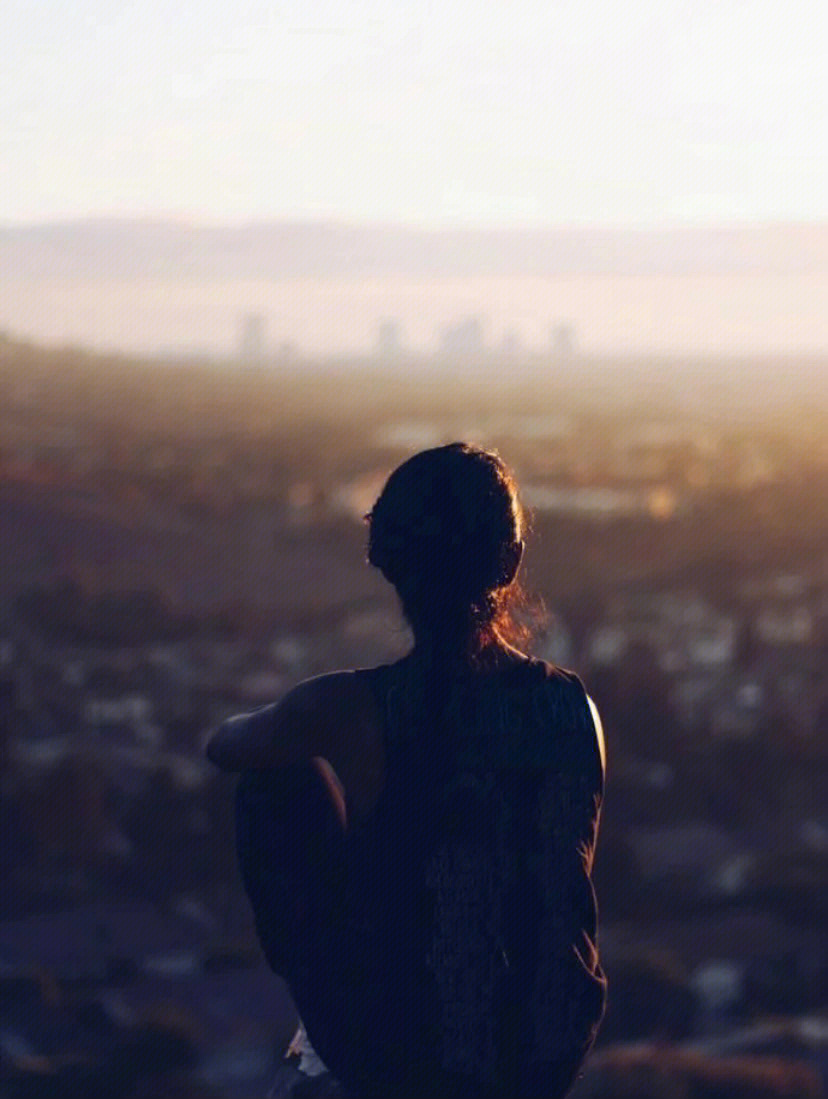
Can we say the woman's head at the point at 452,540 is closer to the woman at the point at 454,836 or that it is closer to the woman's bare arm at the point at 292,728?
the woman at the point at 454,836

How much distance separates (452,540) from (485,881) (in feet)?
1.61

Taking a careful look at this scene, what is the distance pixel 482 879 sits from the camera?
296cm

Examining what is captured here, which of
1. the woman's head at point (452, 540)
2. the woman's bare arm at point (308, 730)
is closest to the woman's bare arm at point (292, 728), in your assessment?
the woman's bare arm at point (308, 730)

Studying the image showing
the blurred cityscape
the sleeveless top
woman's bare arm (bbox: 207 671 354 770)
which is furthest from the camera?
the blurred cityscape

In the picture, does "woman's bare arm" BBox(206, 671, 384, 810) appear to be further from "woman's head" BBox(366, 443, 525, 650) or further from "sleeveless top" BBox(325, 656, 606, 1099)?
"woman's head" BBox(366, 443, 525, 650)

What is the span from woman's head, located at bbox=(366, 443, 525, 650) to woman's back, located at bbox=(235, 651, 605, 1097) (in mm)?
73

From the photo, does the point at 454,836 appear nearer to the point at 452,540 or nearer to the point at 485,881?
the point at 485,881

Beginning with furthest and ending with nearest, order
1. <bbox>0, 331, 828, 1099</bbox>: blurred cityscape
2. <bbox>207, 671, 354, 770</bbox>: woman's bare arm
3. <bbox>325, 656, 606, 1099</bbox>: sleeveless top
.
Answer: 1. <bbox>0, 331, 828, 1099</bbox>: blurred cityscape
2. <bbox>325, 656, 606, 1099</bbox>: sleeveless top
3. <bbox>207, 671, 354, 770</bbox>: woman's bare arm

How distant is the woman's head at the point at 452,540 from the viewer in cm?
285

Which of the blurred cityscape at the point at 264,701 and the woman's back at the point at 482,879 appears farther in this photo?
the blurred cityscape at the point at 264,701

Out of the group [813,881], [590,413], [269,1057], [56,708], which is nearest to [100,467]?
[56,708]

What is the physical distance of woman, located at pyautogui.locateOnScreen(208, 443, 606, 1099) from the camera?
291cm

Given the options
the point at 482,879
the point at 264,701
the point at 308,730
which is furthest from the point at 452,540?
the point at 264,701

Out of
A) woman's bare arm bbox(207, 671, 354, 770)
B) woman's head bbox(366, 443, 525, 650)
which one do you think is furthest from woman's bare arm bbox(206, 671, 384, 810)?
woman's head bbox(366, 443, 525, 650)
